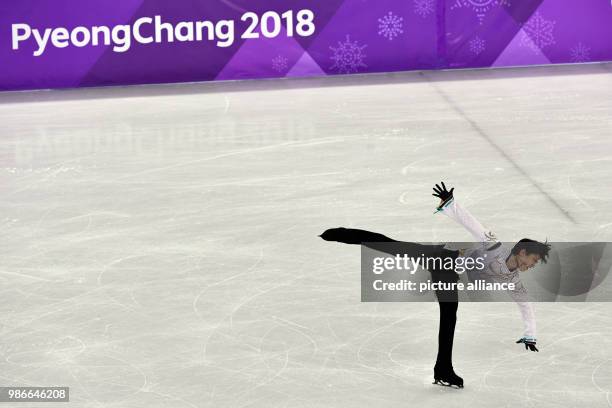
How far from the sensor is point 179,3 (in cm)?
1290

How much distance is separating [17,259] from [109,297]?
0.97m

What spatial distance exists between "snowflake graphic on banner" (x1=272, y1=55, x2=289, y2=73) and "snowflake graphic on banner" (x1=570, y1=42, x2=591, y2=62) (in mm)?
3179

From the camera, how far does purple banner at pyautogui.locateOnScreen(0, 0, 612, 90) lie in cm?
1284

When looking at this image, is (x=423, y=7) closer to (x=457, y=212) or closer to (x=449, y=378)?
Result: (x=449, y=378)

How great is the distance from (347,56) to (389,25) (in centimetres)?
57

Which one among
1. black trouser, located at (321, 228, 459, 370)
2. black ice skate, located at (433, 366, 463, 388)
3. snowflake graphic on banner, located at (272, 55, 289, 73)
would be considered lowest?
black ice skate, located at (433, 366, 463, 388)

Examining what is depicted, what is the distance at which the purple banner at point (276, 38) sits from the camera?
12.8m

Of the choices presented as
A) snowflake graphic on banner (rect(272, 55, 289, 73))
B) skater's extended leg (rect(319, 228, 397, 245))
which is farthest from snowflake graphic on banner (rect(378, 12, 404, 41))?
skater's extended leg (rect(319, 228, 397, 245))

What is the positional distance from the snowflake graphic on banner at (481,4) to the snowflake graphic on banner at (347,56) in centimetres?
117

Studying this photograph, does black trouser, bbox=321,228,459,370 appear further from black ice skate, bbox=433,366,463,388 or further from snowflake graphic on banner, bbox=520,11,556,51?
snowflake graphic on banner, bbox=520,11,556,51

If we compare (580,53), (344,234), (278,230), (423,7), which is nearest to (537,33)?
(580,53)

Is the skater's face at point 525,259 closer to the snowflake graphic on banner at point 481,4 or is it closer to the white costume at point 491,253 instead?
the white costume at point 491,253

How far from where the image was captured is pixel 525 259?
3.95m

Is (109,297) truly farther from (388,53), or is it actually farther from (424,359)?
(388,53)
